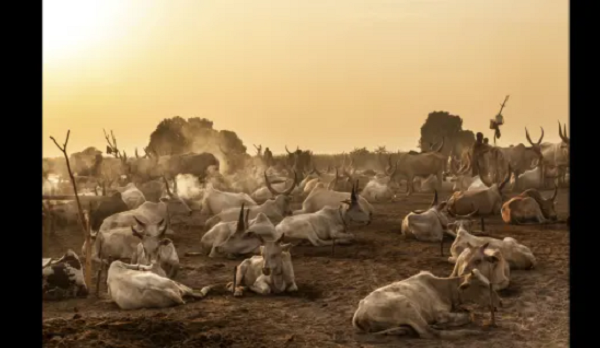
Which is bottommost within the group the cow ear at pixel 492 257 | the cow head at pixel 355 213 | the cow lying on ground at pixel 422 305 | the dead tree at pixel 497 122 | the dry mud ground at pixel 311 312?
the dry mud ground at pixel 311 312

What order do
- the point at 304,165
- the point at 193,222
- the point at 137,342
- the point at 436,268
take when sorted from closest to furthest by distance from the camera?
1. the point at 137,342
2. the point at 436,268
3. the point at 193,222
4. the point at 304,165

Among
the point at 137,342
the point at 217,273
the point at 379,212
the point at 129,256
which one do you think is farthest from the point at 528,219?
the point at 137,342

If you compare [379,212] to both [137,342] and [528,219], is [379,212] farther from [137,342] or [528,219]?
[137,342]

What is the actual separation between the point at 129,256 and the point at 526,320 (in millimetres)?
7078

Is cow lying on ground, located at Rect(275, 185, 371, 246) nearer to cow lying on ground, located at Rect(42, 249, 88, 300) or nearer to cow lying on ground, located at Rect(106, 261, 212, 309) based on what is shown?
cow lying on ground, located at Rect(106, 261, 212, 309)

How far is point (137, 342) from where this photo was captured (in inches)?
274

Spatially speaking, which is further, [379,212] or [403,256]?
[379,212]

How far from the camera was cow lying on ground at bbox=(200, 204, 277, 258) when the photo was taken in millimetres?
12008

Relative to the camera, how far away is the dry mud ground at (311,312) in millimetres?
7016

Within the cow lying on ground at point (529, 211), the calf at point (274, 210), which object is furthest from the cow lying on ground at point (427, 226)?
the calf at point (274, 210)

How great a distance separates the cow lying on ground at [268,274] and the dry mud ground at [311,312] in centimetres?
17

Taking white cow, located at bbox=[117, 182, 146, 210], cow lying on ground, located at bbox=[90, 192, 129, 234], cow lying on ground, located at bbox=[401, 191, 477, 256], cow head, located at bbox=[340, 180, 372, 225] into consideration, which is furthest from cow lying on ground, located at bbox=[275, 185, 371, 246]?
white cow, located at bbox=[117, 182, 146, 210]

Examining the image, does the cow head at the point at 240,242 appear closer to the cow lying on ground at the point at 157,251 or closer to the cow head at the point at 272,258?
the cow lying on ground at the point at 157,251

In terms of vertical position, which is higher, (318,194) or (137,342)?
(318,194)
